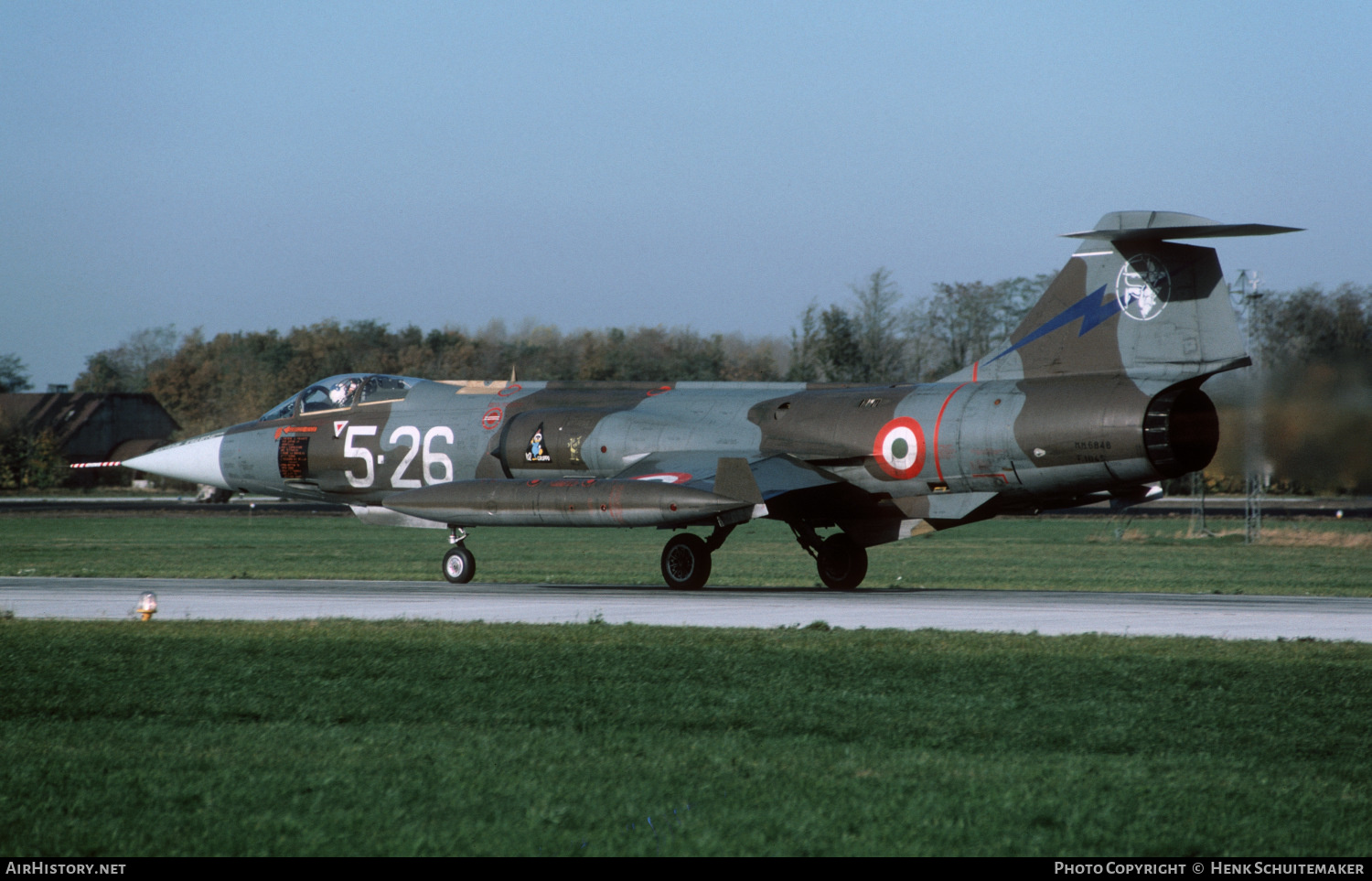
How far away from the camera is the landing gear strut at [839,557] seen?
20047mm

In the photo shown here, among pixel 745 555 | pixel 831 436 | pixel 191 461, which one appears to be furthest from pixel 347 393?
pixel 745 555

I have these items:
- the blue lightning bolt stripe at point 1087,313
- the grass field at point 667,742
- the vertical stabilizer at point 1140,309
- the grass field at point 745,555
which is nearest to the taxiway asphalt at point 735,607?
the grass field at point 667,742

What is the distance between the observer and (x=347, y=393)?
2253 cm

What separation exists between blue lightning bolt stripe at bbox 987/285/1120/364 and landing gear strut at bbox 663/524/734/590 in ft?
17.3

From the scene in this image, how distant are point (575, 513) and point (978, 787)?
11.5m

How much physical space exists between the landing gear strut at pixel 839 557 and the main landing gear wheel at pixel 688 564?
1504mm

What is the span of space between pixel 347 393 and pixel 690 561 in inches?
272

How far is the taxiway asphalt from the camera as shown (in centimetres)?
1396

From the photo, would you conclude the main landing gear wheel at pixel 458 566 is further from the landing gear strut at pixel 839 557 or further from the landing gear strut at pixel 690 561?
the landing gear strut at pixel 839 557

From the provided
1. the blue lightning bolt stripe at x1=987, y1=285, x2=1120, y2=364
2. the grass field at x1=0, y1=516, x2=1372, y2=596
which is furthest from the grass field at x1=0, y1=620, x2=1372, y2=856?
the grass field at x1=0, y1=516, x2=1372, y2=596

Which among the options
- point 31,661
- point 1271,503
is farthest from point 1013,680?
point 1271,503

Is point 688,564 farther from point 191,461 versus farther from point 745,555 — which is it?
point 745,555

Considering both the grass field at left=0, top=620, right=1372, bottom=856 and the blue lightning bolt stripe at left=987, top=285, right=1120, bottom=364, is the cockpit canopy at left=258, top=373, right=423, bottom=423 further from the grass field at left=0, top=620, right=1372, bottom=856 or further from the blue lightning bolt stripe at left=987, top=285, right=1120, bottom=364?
the grass field at left=0, top=620, right=1372, bottom=856
